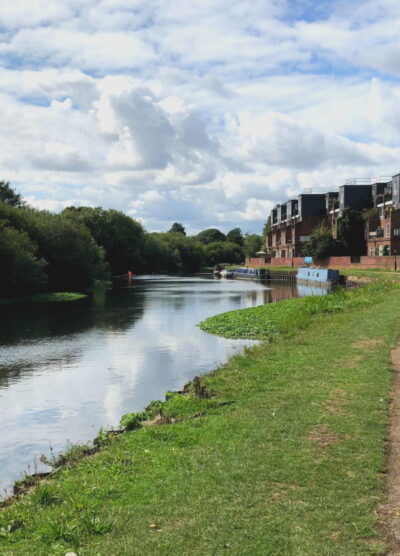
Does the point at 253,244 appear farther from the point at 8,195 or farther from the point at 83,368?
the point at 83,368

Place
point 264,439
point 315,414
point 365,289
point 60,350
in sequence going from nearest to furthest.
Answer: point 264,439 → point 315,414 → point 60,350 → point 365,289

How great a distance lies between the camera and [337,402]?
10.5 metres

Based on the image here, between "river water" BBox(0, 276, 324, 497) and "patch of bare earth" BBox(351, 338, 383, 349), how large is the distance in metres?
5.22

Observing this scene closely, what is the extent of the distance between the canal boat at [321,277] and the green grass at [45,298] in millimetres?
28515

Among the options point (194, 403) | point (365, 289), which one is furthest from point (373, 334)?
point (365, 289)

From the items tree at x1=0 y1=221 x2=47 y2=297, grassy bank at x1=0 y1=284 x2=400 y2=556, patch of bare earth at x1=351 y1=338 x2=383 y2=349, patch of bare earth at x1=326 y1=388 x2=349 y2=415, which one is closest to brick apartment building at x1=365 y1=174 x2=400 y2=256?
tree at x1=0 y1=221 x2=47 y2=297

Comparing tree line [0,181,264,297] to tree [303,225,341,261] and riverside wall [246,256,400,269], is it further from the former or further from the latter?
tree [303,225,341,261]

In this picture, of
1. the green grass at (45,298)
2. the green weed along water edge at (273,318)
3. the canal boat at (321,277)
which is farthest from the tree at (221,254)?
the green weed along water edge at (273,318)

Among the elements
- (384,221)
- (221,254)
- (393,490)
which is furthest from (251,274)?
(393,490)

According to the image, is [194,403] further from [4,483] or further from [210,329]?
[210,329]

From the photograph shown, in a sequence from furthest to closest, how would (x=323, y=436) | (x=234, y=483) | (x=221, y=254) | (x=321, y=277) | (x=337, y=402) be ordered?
(x=221, y=254), (x=321, y=277), (x=337, y=402), (x=323, y=436), (x=234, y=483)

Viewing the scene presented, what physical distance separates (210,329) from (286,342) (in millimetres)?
10258

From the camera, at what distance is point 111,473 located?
7.84 m

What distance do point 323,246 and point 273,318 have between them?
6118 centimetres
